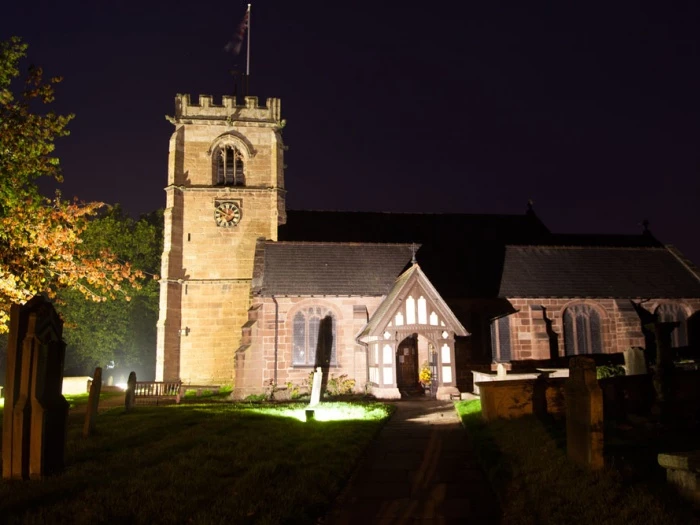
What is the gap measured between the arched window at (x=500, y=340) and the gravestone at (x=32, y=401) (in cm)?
2179

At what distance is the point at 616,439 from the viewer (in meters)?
10.5

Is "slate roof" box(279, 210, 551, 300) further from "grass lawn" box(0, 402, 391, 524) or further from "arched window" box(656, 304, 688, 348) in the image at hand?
"grass lawn" box(0, 402, 391, 524)

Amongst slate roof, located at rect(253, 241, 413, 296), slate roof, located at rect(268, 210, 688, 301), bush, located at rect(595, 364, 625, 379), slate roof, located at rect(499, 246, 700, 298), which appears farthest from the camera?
slate roof, located at rect(268, 210, 688, 301)

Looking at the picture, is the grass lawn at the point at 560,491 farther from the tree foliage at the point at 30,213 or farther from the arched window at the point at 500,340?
the arched window at the point at 500,340

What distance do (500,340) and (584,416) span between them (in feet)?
63.0

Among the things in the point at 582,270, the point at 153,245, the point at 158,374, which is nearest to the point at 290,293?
the point at 158,374

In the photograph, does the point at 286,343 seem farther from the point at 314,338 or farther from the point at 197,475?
the point at 197,475

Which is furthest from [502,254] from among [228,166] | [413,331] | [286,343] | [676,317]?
[228,166]

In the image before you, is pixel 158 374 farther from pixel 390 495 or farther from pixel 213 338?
pixel 390 495

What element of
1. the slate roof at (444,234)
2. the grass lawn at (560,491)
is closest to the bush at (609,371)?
the grass lawn at (560,491)

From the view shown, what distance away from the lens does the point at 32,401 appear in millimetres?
8805

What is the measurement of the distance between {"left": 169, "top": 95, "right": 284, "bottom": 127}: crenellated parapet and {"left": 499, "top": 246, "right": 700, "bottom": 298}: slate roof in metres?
16.9

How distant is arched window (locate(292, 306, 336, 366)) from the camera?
86.9ft

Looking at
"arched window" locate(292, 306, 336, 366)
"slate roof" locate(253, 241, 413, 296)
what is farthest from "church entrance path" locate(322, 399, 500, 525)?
"slate roof" locate(253, 241, 413, 296)
